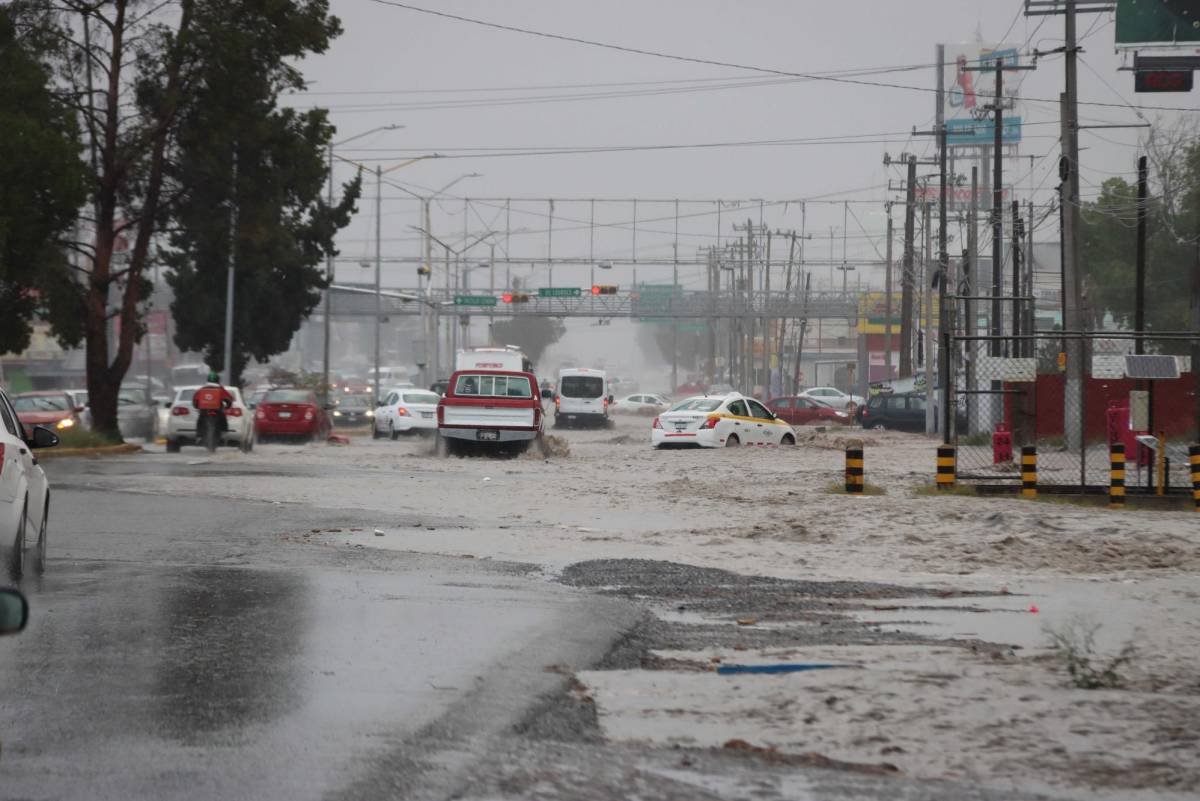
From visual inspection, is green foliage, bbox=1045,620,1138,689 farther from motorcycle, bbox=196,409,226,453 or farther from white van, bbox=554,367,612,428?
white van, bbox=554,367,612,428

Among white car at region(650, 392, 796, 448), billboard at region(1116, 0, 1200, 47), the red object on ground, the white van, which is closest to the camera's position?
the red object on ground

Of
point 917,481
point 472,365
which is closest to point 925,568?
point 917,481

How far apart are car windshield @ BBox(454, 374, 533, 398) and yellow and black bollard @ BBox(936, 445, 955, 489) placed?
14.4 meters

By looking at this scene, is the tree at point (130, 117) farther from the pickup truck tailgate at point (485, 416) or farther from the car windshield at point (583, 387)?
the car windshield at point (583, 387)

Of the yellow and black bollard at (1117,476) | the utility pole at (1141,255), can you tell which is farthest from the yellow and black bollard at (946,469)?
the utility pole at (1141,255)

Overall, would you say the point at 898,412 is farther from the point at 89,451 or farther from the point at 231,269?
the point at 89,451

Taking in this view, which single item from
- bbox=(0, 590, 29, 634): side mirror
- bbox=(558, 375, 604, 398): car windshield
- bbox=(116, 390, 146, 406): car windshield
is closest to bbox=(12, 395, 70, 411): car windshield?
bbox=(116, 390, 146, 406): car windshield

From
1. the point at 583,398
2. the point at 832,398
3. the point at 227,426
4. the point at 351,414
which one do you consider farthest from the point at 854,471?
the point at 832,398

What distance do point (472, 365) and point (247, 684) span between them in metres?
→ 49.5

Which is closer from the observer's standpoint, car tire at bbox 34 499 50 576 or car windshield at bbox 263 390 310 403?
car tire at bbox 34 499 50 576

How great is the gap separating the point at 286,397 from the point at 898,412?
88.7 ft

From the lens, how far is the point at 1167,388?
1553 inches

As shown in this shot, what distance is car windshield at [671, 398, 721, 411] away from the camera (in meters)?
43.7

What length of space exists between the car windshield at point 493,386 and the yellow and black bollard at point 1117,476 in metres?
16.7
